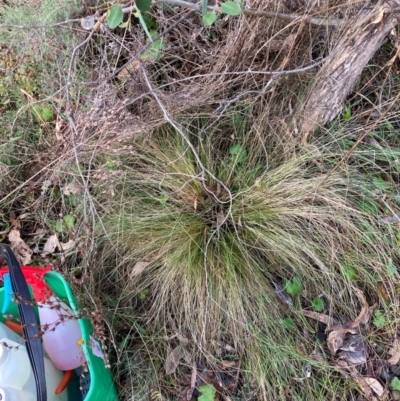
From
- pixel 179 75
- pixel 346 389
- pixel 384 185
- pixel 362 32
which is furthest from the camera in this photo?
pixel 179 75

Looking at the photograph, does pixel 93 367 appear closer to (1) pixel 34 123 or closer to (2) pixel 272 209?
(2) pixel 272 209

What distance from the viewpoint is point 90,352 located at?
4.27 ft

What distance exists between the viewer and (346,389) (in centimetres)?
142

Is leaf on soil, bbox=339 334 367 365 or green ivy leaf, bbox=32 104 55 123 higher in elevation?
green ivy leaf, bbox=32 104 55 123

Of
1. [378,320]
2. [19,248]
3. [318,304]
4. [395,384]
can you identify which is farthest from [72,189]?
[395,384]

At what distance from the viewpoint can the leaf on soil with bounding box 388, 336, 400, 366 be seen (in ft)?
4.70

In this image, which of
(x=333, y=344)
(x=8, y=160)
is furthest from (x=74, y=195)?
(x=333, y=344)

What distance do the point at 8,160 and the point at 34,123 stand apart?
0.19 metres

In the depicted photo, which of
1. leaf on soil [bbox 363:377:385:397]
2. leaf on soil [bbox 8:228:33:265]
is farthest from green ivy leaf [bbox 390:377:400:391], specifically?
leaf on soil [bbox 8:228:33:265]

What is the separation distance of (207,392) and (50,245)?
81 centimetres

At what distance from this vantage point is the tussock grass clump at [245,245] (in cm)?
144

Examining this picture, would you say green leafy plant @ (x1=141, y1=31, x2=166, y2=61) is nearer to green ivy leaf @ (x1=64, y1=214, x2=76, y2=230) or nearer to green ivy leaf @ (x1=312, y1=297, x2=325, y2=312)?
green ivy leaf @ (x1=64, y1=214, x2=76, y2=230)

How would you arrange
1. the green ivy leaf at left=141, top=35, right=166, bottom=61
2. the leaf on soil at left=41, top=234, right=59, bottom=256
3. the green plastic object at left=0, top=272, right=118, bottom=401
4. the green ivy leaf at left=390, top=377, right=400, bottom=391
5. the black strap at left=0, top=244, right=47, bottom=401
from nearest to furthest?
the black strap at left=0, top=244, right=47, bottom=401
the green plastic object at left=0, top=272, right=118, bottom=401
the green ivy leaf at left=390, top=377, right=400, bottom=391
the green ivy leaf at left=141, top=35, right=166, bottom=61
the leaf on soil at left=41, top=234, right=59, bottom=256

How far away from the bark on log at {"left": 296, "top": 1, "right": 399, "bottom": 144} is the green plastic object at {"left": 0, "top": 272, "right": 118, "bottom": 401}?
98 centimetres
